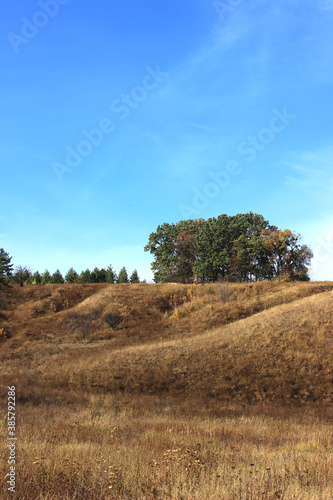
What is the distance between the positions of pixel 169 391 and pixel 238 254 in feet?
132

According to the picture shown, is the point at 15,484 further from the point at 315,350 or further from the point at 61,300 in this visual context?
the point at 61,300

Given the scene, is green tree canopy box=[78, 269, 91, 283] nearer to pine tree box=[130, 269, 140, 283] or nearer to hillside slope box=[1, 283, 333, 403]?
pine tree box=[130, 269, 140, 283]

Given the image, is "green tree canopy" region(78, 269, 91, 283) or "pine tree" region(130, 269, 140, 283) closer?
"green tree canopy" region(78, 269, 91, 283)

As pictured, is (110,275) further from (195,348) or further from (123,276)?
(195,348)

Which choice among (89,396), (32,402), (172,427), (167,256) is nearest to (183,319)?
(89,396)

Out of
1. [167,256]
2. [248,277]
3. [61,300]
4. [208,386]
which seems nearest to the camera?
[208,386]

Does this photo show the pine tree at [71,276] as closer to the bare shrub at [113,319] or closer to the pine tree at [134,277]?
the pine tree at [134,277]

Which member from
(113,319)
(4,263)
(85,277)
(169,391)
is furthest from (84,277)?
(169,391)

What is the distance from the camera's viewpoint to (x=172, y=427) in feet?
32.9

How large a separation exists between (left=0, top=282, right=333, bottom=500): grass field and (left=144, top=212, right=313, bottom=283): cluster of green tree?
17161mm

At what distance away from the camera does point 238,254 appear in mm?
56312

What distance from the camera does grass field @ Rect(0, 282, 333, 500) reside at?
18.1 ft

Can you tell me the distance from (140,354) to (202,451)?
53.9 feet

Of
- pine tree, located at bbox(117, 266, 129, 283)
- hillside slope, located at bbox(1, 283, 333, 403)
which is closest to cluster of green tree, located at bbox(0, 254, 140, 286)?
pine tree, located at bbox(117, 266, 129, 283)
